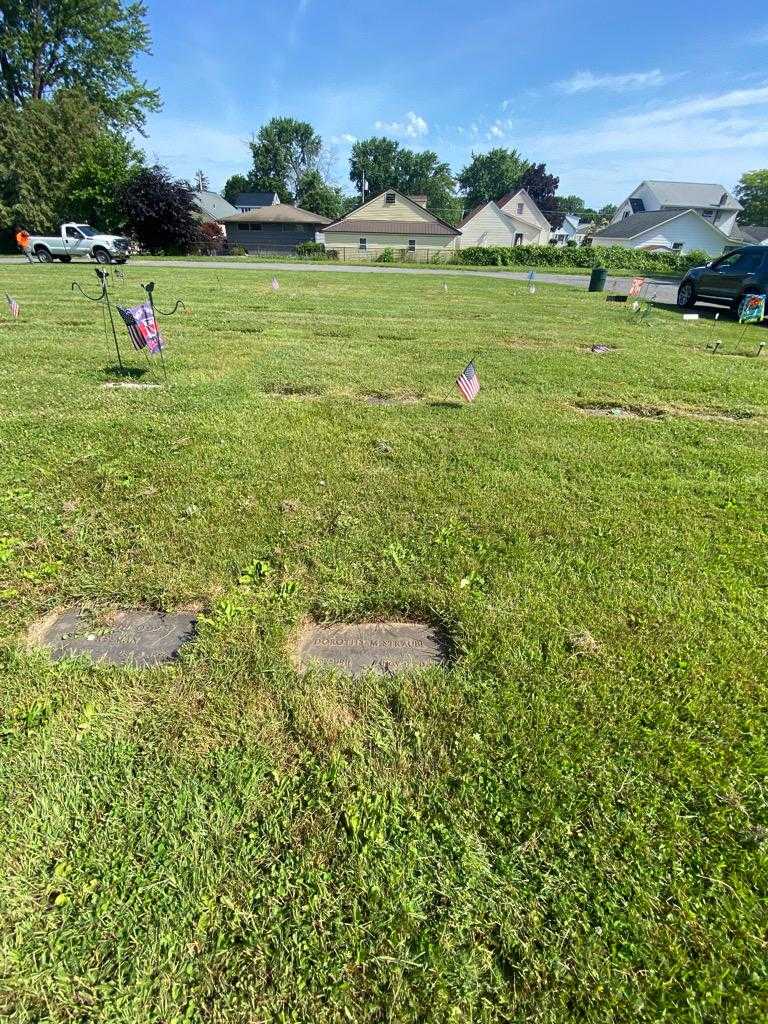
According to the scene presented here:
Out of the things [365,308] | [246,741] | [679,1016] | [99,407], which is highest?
[365,308]

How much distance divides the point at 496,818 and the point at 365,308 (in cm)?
1173

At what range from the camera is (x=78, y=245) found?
2344cm

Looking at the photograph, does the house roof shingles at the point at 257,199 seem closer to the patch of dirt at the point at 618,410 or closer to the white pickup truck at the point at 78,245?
the white pickup truck at the point at 78,245

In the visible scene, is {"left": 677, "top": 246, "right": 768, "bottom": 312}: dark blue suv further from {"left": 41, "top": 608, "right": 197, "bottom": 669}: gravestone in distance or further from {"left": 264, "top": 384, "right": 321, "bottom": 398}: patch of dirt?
{"left": 41, "top": 608, "right": 197, "bottom": 669}: gravestone in distance

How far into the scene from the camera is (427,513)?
3.16 metres

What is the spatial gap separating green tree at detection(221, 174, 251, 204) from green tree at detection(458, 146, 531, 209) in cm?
4005

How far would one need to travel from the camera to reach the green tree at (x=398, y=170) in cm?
8756

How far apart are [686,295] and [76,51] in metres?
50.7

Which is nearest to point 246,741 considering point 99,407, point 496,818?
point 496,818

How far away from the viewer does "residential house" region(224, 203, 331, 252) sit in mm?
48312

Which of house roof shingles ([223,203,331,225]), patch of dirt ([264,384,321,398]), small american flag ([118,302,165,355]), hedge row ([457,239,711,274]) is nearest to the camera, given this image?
small american flag ([118,302,165,355])

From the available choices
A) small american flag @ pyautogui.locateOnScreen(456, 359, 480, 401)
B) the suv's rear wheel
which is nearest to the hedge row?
the suv's rear wheel

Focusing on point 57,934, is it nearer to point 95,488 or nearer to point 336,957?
point 336,957

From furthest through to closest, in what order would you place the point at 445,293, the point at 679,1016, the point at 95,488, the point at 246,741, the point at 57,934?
the point at 445,293 < the point at 95,488 < the point at 246,741 < the point at 57,934 < the point at 679,1016
